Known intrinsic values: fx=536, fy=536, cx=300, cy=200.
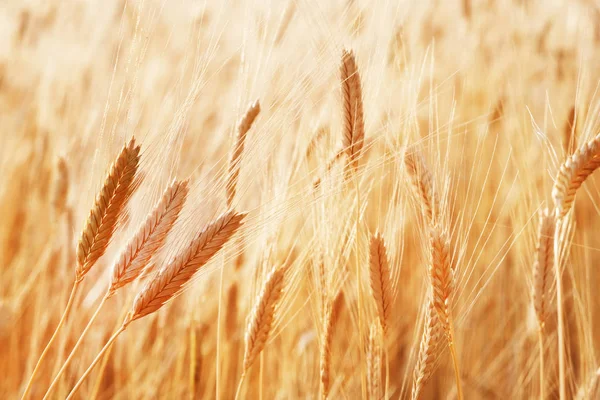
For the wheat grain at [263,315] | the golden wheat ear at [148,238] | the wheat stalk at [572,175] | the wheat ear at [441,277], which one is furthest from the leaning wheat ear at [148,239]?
the wheat stalk at [572,175]

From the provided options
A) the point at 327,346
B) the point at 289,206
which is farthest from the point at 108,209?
the point at 327,346

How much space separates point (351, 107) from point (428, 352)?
39cm

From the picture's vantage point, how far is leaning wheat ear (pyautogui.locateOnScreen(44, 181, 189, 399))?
60 cm

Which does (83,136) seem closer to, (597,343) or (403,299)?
(403,299)

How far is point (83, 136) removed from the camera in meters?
1.35

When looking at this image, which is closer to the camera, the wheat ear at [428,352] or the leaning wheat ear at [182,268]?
the leaning wheat ear at [182,268]

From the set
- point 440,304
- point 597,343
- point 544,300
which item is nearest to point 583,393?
point 544,300

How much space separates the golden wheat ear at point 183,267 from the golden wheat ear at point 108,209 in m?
0.07

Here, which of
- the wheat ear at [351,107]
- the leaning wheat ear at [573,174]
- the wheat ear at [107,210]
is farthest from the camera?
the wheat ear at [351,107]

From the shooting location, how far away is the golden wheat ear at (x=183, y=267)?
60 centimetres

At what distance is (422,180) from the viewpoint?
881 millimetres

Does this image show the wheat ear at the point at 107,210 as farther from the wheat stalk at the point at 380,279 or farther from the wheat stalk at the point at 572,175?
the wheat stalk at the point at 572,175

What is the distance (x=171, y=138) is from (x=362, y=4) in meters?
0.49

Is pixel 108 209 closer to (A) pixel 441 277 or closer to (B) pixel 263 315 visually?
(B) pixel 263 315
